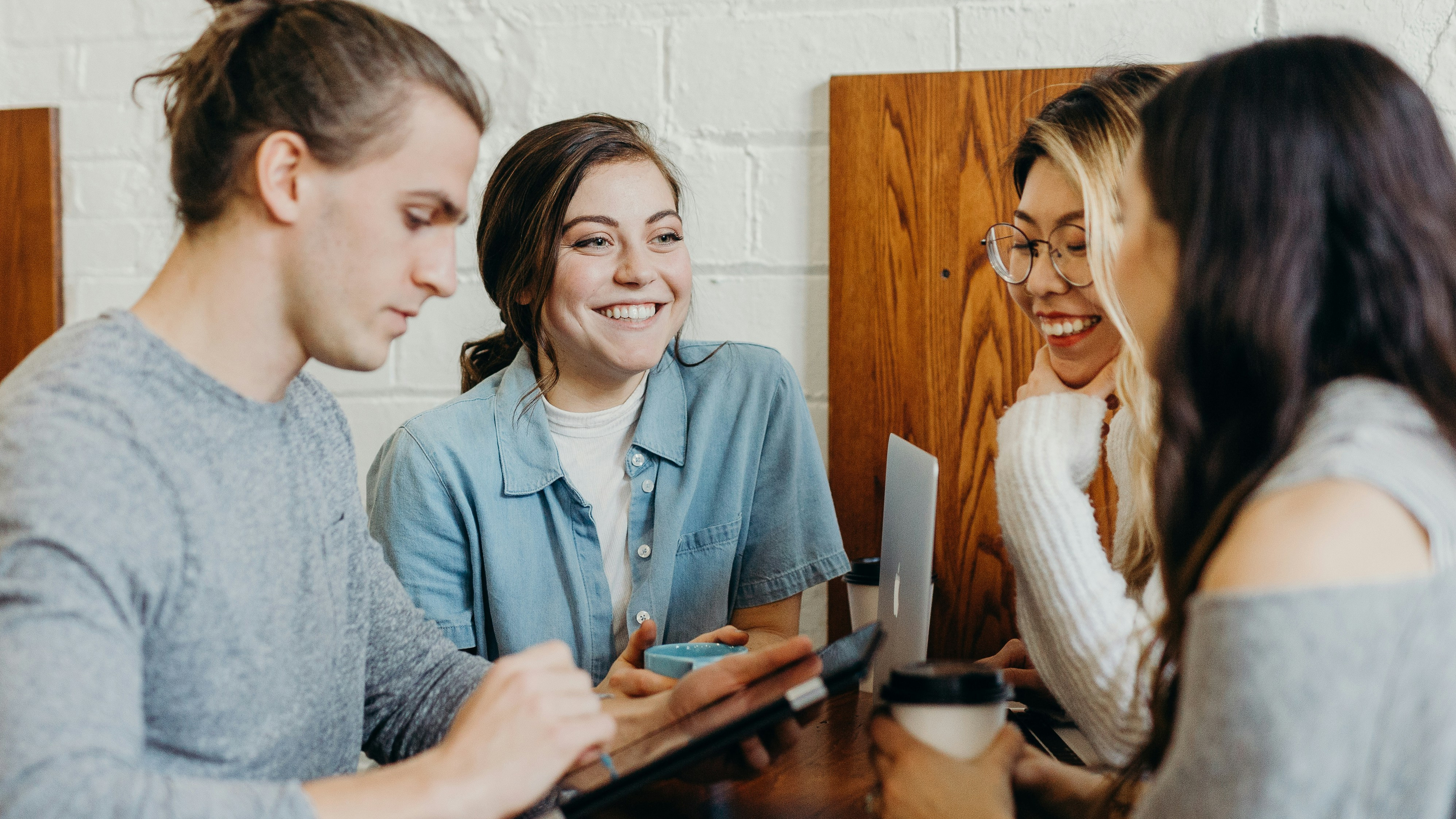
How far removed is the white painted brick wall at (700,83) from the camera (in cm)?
152

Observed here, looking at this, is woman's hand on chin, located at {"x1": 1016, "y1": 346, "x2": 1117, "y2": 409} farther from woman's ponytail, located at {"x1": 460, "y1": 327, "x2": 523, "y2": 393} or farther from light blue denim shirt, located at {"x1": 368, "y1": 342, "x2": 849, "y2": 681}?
woman's ponytail, located at {"x1": 460, "y1": 327, "x2": 523, "y2": 393}

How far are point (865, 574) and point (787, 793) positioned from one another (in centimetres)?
45

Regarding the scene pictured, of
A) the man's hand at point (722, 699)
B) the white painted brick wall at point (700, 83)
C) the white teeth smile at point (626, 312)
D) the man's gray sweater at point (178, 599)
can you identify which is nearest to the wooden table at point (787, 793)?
the man's hand at point (722, 699)

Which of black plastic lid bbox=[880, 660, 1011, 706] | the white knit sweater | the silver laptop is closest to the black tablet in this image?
black plastic lid bbox=[880, 660, 1011, 706]

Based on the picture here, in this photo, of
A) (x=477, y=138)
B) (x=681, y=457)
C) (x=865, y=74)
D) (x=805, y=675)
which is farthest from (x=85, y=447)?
(x=865, y=74)

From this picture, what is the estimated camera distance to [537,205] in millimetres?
1325

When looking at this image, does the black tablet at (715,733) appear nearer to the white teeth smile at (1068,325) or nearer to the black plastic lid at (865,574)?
the black plastic lid at (865,574)

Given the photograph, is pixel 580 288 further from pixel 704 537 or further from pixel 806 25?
pixel 806 25

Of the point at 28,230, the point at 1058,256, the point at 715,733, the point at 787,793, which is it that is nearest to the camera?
the point at 715,733

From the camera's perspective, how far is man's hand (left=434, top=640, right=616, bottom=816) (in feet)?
2.20

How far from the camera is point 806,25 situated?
1.59 m

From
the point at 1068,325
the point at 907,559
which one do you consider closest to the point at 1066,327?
the point at 1068,325

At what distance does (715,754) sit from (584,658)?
702mm

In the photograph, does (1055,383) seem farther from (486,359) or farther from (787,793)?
(486,359)
